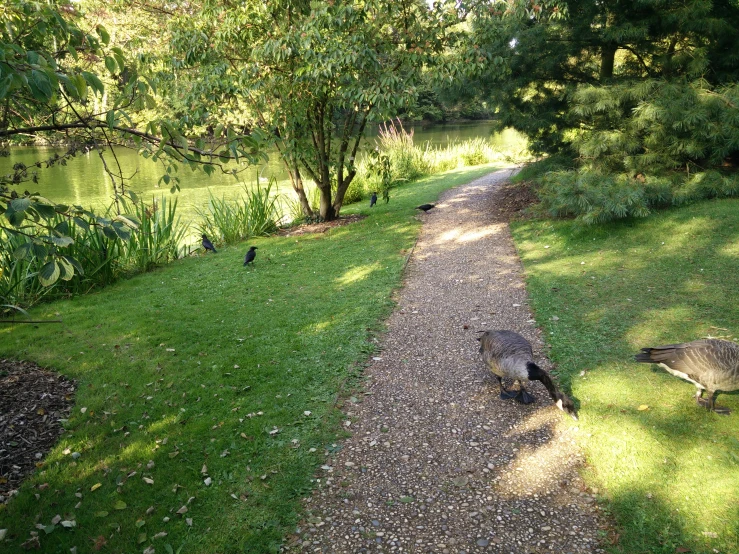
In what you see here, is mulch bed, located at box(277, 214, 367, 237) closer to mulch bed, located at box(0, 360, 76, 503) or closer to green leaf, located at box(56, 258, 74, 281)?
mulch bed, located at box(0, 360, 76, 503)

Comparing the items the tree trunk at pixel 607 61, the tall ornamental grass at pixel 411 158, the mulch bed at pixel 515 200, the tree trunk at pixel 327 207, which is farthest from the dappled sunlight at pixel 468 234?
the tall ornamental grass at pixel 411 158

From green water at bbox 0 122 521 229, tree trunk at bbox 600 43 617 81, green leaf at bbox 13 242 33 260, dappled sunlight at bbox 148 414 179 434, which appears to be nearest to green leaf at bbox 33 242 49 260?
green leaf at bbox 13 242 33 260

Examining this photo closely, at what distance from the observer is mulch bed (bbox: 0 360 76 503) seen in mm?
4090

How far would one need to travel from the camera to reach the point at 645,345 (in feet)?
18.1

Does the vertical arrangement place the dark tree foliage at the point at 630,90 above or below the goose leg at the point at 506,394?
above

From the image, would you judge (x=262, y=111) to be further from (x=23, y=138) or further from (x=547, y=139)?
(x=23, y=138)

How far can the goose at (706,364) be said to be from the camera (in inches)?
162

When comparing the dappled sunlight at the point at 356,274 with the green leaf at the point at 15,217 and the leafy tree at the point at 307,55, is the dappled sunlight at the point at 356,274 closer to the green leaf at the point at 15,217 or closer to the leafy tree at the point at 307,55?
the leafy tree at the point at 307,55

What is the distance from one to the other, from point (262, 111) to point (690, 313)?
32.7 feet

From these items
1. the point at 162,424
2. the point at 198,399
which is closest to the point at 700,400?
the point at 198,399

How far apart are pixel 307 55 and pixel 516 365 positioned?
22.2 feet

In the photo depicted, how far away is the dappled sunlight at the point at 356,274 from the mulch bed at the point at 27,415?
14.5 feet

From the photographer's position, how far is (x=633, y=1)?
939 cm

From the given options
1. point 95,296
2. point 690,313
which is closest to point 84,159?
point 95,296
